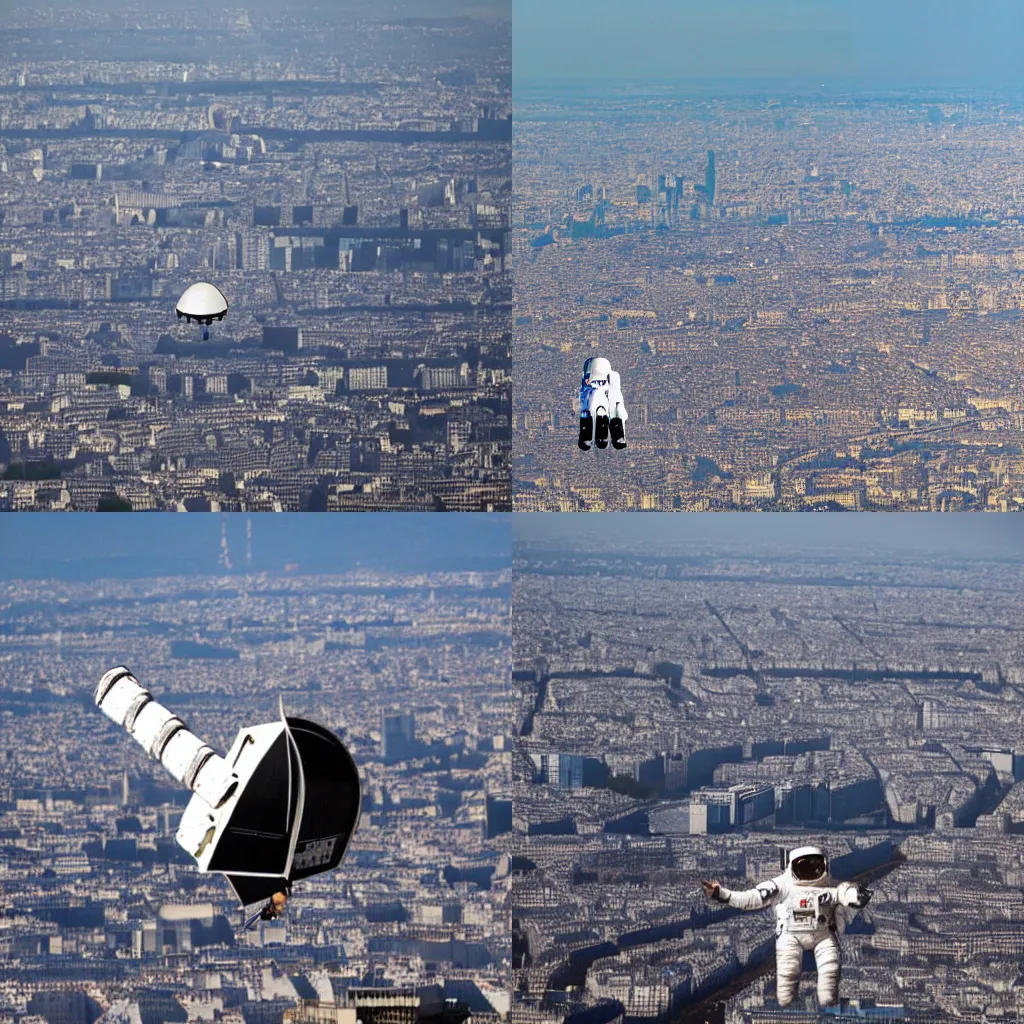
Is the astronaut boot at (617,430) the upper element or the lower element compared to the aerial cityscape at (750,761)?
upper

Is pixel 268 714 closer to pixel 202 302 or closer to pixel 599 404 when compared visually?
pixel 202 302

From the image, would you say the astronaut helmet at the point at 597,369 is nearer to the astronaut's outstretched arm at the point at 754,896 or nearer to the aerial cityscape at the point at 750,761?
the aerial cityscape at the point at 750,761

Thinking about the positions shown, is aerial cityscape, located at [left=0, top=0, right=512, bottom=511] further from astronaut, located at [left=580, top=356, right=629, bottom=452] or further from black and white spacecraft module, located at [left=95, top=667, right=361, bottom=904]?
black and white spacecraft module, located at [left=95, top=667, right=361, bottom=904]

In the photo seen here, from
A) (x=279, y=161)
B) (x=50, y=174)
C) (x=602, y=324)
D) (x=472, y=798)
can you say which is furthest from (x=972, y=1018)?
(x=50, y=174)

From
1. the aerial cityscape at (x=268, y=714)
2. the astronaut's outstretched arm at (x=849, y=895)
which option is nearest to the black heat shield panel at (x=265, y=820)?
the aerial cityscape at (x=268, y=714)

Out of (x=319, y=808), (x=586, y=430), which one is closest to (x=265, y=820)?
(x=319, y=808)

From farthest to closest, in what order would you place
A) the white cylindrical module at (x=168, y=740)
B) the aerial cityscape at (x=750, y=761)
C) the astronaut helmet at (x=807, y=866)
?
the aerial cityscape at (x=750, y=761), the astronaut helmet at (x=807, y=866), the white cylindrical module at (x=168, y=740)

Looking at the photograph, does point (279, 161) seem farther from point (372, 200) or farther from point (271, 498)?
point (271, 498)
